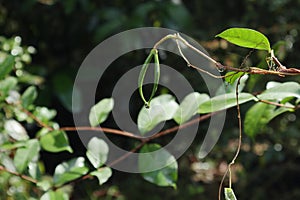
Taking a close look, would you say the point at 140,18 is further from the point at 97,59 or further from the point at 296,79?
the point at 296,79

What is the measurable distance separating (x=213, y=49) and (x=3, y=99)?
48.4 inches

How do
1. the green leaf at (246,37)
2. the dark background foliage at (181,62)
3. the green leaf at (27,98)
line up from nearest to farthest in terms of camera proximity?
1. the green leaf at (246,37)
2. the green leaf at (27,98)
3. the dark background foliage at (181,62)

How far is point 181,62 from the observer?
7.04 feet

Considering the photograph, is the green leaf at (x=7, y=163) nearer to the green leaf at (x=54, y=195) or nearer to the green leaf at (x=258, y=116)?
the green leaf at (x=54, y=195)

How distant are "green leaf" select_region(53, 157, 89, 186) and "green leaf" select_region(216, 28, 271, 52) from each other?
40 centimetres

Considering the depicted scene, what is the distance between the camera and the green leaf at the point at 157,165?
34.2 inches

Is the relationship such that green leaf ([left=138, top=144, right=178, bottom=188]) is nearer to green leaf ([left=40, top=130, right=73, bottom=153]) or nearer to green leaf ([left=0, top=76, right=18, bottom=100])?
green leaf ([left=40, top=130, right=73, bottom=153])

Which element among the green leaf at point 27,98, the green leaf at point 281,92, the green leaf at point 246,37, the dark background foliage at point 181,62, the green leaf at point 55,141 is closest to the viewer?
the green leaf at point 246,37

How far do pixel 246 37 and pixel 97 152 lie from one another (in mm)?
375

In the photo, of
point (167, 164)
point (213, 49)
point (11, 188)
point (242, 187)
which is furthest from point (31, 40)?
point (167, 164)

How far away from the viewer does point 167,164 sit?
870 millimetres

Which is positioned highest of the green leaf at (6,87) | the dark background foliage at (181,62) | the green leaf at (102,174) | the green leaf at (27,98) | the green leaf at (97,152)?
the green leaf at (6,87)

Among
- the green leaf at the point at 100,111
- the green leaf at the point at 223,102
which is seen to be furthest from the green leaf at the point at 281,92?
the green leaf at the point at 100,111

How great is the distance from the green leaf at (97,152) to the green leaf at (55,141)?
6cm
